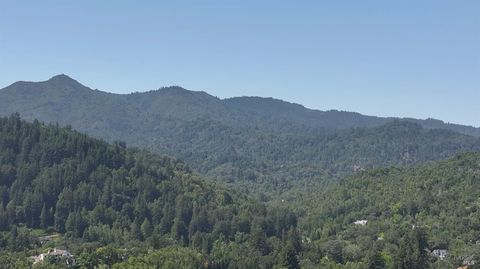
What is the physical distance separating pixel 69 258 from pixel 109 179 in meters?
52.7

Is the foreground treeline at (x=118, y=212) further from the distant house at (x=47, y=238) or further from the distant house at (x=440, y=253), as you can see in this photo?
the distant house at (x=440, y=253)

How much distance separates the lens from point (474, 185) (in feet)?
473

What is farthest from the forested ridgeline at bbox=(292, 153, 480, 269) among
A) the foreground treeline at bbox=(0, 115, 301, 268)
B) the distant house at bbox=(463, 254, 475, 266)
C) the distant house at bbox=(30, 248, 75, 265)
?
the distant house at bbox=(30, 248, 75, 265)

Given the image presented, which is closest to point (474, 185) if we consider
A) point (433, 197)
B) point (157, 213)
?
point (433, 197)

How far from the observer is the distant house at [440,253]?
10888 cm

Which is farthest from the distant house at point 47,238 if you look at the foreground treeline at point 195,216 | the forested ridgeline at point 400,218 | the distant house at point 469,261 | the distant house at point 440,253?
the distant house at point 469,261

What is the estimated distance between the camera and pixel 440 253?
111m

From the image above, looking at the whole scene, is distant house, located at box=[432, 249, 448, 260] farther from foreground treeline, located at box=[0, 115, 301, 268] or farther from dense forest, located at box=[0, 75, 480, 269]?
foreground treeline, located at box=[0, 115, 301, 268]

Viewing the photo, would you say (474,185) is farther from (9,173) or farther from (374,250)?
(9,173)

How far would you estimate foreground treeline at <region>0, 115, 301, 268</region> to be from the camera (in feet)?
328

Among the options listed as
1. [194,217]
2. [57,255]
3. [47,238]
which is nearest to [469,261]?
[194,217]

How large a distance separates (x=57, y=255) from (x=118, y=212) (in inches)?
1579

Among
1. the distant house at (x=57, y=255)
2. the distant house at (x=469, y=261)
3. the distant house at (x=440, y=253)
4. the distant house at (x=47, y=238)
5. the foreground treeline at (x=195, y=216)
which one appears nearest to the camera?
the distant house at (x=57, y=255)

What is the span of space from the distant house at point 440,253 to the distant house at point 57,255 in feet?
203
